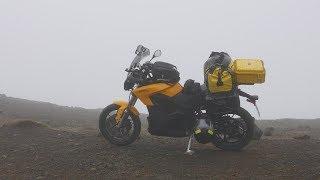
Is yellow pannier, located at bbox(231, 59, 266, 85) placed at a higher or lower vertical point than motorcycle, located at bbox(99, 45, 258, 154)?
higher

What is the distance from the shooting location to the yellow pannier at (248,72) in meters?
9.36

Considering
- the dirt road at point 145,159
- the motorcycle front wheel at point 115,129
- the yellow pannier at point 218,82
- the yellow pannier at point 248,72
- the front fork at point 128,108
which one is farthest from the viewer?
the motorcycle front wheel at point 115,129

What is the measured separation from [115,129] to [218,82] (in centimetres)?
230

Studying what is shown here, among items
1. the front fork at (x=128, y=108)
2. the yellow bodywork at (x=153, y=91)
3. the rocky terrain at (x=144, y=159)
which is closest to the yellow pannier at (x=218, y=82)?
the yellow bodywork at (x=153, y=91)

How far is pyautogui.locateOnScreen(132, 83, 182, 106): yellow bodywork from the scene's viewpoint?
9680 millimetres

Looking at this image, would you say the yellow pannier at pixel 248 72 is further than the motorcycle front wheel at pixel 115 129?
No

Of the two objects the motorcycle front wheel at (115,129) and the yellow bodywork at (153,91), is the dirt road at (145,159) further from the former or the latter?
the yellow bodywork at (153,91)

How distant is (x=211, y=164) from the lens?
9.01 m

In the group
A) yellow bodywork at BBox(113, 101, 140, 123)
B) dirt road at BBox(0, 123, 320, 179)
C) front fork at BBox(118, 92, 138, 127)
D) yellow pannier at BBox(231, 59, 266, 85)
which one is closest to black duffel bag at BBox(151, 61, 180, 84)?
front fork at BBox(118, 92, 138, 127)

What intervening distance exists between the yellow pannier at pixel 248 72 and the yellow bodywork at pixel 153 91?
1179 millimetres

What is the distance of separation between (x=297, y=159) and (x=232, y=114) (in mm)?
1467

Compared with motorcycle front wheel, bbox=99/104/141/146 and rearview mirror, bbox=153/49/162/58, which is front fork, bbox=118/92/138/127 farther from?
rearview mirror, bbox=153/49/162/58

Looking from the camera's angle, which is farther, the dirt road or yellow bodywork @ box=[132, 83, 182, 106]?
yellow bodywork @ box=[132, 83, 182, 106]

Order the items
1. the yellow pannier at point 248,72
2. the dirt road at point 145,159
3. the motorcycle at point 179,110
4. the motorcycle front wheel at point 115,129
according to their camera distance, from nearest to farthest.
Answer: the dirt road at point 145,159 < the yellow pannier at point 248,72 < the motorcycle at point 179,110 < the motorcycle front wheel at point 115,129
